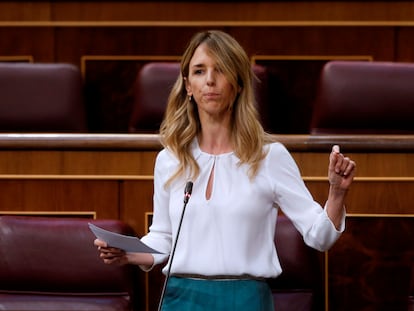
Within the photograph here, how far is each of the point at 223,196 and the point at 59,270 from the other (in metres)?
0.20

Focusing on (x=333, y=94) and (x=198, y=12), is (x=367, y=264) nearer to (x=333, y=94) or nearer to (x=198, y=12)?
(x=333, y=94)

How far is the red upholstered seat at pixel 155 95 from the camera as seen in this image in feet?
3.28

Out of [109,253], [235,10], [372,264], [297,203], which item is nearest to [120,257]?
[109,253]

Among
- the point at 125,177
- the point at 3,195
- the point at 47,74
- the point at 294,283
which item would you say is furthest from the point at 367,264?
the point at 47,74

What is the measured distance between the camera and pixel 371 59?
1.12 meters

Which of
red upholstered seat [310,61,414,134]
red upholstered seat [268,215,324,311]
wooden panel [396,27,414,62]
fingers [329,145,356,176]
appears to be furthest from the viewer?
wooden panel [396,27,414,62]

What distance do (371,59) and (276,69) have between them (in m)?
0.12

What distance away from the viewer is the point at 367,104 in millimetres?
953

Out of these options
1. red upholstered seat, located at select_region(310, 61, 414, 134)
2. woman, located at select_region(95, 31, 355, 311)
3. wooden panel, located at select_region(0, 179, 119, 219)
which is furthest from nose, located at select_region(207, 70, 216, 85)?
red upholstered seat, located at select_region(310, 61, 414, 134)

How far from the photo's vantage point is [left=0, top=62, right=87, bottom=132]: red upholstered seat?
1021 millimetres

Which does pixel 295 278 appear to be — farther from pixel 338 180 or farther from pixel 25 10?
pixel 25 10

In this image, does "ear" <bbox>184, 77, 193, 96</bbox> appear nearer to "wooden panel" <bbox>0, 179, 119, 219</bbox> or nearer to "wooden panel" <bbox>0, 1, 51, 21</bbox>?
"wooden panel" <bbox>0, 179, 119, 219</bbox>

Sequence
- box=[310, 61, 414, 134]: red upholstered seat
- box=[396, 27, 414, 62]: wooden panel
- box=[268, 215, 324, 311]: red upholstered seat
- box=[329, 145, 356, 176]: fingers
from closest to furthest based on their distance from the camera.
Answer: box=[329, 145, 356, 176]: fingers < box=[268, 215, 324, 311]: red upholstered seat < box=[310, 61, 414, 134]: red upholstered seat < box=[396, 27, 414, 62]: wooden panel

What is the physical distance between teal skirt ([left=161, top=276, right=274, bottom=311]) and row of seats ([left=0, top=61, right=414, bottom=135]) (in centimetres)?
38
